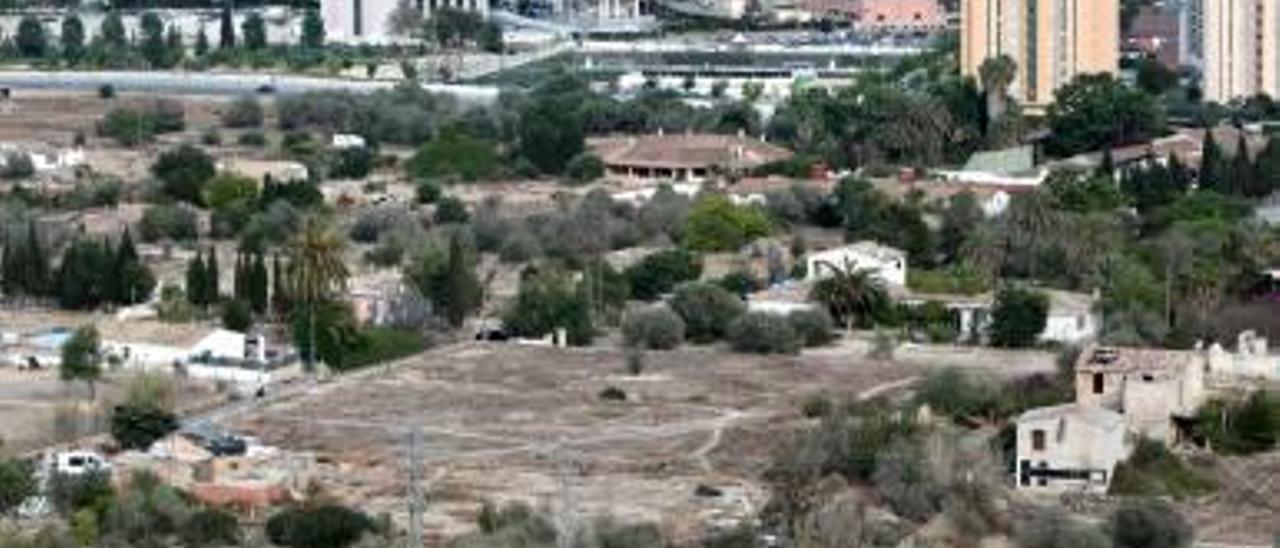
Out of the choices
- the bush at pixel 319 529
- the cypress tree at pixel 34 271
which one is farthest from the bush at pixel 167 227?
the bush at pixel 319 529

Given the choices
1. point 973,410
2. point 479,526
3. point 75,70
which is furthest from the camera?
point 75,70

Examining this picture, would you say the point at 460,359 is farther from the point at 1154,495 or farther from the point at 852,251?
the point at 1154,495

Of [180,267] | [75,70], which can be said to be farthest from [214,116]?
[180,267]

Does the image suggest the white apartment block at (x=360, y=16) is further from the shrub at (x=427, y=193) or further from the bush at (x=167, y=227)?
the bush at (x=167, y=227)

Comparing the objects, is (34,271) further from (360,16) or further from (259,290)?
(360,16)

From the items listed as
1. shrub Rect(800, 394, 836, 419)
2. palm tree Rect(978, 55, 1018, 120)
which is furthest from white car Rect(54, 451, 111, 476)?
palm tree Rect(978, 55, 1018, 120)

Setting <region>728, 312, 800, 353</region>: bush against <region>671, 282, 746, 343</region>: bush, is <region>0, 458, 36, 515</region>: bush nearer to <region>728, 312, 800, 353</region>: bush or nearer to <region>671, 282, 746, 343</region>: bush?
<region>728, 312, 800, 353</region>: bush
